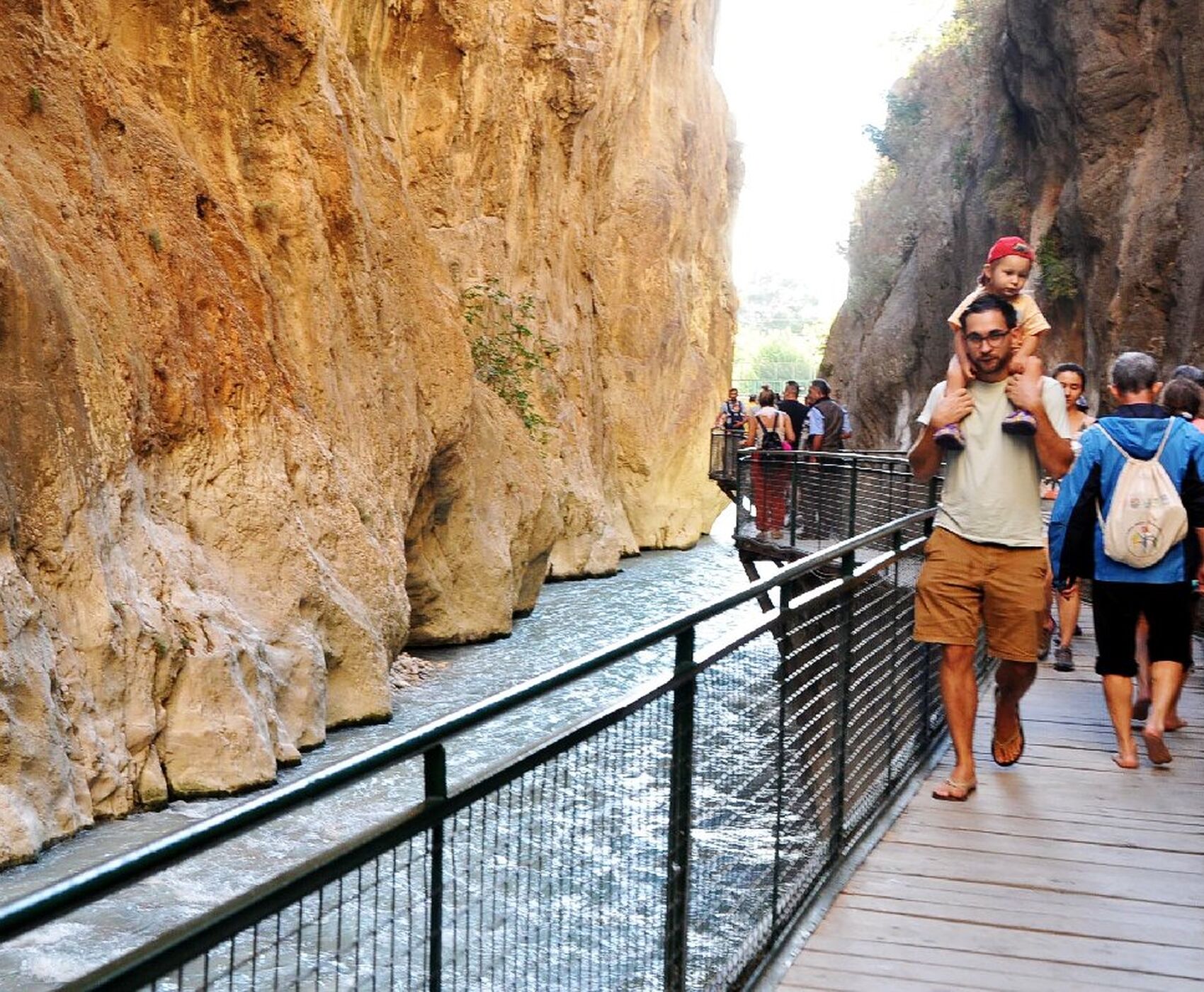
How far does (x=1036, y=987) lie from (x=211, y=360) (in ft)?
31.9

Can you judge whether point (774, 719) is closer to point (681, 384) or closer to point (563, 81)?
point (563, 81)

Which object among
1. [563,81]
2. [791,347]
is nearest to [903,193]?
[563,81]

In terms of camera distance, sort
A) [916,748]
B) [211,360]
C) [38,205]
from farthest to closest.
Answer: [211,360]
[38,205]
[916,748]

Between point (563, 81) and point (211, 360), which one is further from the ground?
point (563, 81)

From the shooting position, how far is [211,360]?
12445mm

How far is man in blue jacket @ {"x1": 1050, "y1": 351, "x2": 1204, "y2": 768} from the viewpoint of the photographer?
6.68 m

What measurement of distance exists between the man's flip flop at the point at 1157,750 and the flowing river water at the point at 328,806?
8.99 ft

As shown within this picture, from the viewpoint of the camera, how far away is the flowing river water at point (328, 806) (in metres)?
7.52

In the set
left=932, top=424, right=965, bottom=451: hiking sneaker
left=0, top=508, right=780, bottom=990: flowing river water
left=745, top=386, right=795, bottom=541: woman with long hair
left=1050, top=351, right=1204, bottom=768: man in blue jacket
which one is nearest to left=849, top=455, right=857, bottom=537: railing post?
left=0, top=508, right=780, bottom=990: flowing river water

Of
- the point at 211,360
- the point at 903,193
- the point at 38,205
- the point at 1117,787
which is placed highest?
the point at 903,193

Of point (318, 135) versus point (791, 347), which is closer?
point (318, 135)

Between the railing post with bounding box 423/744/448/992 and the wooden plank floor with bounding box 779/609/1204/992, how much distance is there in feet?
5.85

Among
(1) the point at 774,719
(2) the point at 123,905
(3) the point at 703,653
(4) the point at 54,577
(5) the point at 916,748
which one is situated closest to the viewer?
(3) the point at 703,653

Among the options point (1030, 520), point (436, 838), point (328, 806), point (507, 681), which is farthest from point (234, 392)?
point (436, 838)
